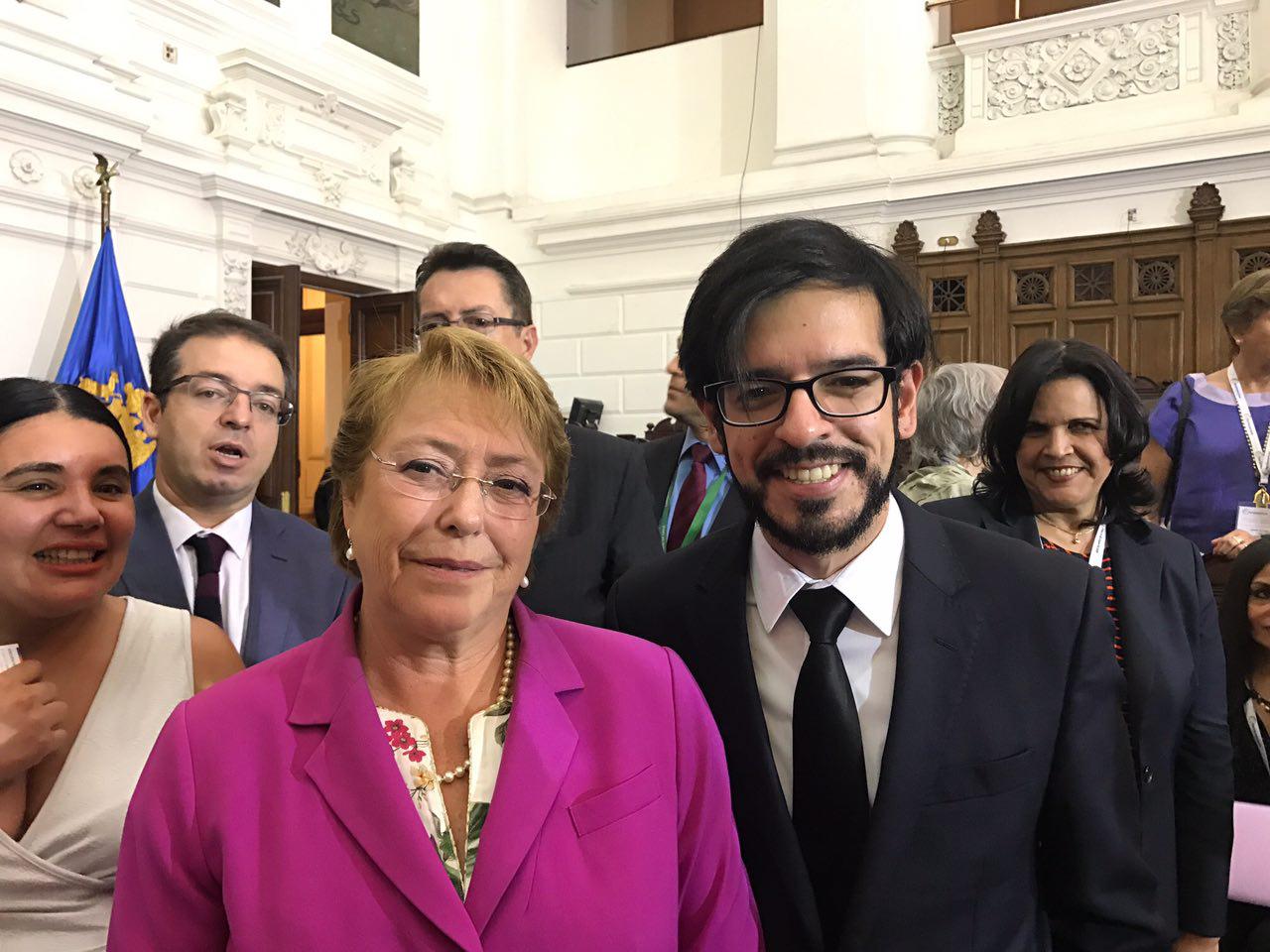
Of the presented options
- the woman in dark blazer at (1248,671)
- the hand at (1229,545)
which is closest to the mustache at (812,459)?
the woman in dark blazer at (1248,671)

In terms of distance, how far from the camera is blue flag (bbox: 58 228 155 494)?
18.4 ft

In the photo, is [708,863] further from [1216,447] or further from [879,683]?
[1216,447]

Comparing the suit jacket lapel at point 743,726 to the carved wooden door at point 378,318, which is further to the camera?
the carved wooden door at point 378,318

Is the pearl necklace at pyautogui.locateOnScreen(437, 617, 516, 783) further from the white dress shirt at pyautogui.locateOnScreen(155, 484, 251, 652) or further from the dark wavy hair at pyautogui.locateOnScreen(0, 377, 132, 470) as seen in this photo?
the white dress shirt at pyautogui.locateOnScreen(155, 484, 251, 652)

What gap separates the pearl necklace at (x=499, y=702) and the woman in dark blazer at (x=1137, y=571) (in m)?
0.82

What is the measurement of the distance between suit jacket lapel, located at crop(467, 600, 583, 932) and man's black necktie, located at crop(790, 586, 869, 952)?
1.03 ft

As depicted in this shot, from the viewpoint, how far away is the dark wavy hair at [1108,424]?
2148mm

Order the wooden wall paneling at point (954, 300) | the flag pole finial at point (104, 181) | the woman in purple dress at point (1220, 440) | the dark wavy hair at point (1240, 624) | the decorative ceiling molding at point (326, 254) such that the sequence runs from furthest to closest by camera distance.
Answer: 1. the wooden wall paneling at point (954, 300)
2. the decorative ceiling molding at point (326, 254)
3. the flag pole finial at point (104, 181)
4. the woman in purple dress at point (1220, 440)
5. the dark wavy hair at point (1240, 624)

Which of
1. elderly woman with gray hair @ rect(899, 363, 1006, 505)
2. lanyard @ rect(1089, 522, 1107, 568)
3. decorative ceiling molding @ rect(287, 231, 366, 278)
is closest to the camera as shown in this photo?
lanyard @ rect(1089, 522, 1107, 568)

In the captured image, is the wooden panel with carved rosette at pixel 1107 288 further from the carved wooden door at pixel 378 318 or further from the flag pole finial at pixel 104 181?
the flag pole finial at pixel 104 181

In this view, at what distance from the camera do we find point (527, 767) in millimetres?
1149

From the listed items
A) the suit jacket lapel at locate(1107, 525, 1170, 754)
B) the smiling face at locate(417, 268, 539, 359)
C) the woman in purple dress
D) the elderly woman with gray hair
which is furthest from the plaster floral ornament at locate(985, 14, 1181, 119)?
the suit jacket lapel at locate(1107, 525, 1170, 754)

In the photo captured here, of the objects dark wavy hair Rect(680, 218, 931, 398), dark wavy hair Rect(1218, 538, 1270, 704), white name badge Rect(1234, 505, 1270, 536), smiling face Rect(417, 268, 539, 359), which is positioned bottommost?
dark wavy hair Rect(1218, 538, 1270, 704)

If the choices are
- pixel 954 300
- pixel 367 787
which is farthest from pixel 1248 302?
pixel 954 300
